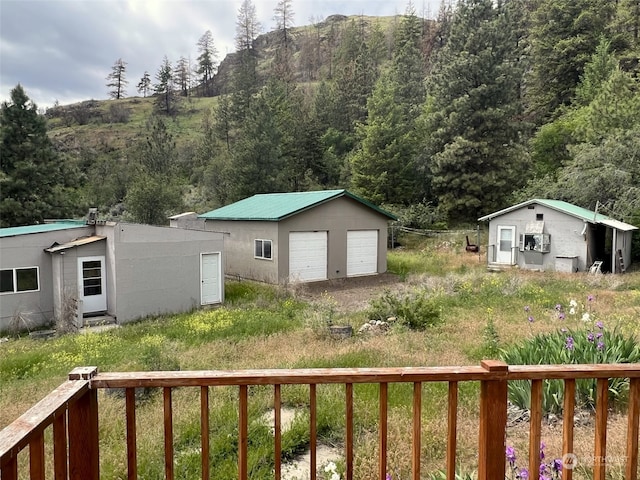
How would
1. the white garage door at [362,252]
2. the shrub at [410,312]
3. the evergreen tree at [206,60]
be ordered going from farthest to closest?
the evergreen tree at [206,60]
the white garage door at [362,252]
the shrub at [410,312]

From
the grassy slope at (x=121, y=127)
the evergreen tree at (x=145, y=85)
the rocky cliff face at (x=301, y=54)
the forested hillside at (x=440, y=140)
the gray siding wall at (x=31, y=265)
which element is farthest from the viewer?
the evergreen tree at (x=145, y=85)

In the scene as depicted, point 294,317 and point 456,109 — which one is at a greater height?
Answer: point 456,109

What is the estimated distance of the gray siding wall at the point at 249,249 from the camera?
18.1 m

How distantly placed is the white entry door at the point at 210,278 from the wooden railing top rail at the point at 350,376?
13605mm

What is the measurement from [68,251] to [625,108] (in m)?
A: 28.0

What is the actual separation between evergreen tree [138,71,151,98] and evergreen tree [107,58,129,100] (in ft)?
10.6

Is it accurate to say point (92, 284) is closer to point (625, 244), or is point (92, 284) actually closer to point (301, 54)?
point (625, 244)

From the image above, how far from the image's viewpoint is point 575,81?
36.8 meters

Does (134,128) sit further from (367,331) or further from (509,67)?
(367,331)

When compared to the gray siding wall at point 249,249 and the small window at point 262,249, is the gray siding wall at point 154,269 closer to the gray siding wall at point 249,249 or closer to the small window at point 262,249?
the gray siding wall at point 249,249

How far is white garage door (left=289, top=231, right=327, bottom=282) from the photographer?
1839 cm

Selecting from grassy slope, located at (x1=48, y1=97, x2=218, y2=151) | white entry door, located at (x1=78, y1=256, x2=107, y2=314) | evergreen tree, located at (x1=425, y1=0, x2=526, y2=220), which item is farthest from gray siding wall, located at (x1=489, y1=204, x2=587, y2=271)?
grassy slope, located at (x1=48, y1=97, x2=218, y2=151)

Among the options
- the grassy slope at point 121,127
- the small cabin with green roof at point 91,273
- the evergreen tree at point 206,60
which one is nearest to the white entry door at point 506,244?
the small cabin with green roof at point 91,273

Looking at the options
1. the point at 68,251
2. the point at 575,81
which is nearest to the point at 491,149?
the point at 575,81
